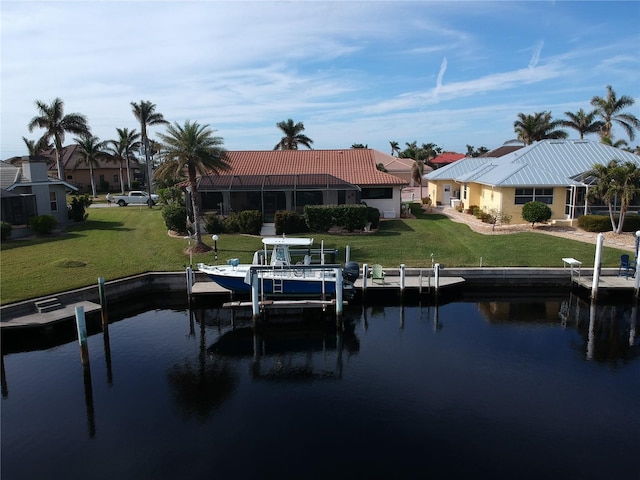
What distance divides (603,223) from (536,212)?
12.9 feet

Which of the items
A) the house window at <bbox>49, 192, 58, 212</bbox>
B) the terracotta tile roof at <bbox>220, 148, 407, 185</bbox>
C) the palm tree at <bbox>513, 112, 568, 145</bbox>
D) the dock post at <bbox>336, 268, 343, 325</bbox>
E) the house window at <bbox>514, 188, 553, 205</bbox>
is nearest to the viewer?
the dock post at <bbox>336, 268, 343, 325</bbox>

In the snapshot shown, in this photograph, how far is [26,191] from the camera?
3309cm

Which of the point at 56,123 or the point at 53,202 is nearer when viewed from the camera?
the point at 53,202

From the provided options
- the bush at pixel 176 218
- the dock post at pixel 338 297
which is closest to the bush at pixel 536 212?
the dock post at pixel 338 297

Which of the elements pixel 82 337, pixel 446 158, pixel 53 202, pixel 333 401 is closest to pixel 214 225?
pixel 53 202

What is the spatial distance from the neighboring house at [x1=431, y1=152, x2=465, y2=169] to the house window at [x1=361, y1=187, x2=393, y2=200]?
49717mm

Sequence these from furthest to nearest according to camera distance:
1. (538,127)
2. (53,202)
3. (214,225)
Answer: (538,127)
(53,202)
(214,225)

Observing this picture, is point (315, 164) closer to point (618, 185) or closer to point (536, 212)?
point (536, 212)

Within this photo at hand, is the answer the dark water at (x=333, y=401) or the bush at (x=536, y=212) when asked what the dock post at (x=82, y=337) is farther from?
the bush at (x=536, y=212)

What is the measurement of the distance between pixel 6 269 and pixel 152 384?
13447 mm

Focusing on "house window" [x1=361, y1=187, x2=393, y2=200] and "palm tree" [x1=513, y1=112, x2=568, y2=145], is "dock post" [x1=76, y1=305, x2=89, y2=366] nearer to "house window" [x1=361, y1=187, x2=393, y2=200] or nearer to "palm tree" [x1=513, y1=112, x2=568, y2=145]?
"house window" [x1=361, y1=187, x2=393, y2=200]

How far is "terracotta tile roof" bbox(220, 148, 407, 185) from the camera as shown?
39.9 metres

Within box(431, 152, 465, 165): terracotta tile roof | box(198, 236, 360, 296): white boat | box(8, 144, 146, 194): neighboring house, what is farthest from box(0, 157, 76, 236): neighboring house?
box(431, 152, 465, 165): terracotta tile roof

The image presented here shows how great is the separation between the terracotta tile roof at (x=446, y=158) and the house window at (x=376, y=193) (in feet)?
171
